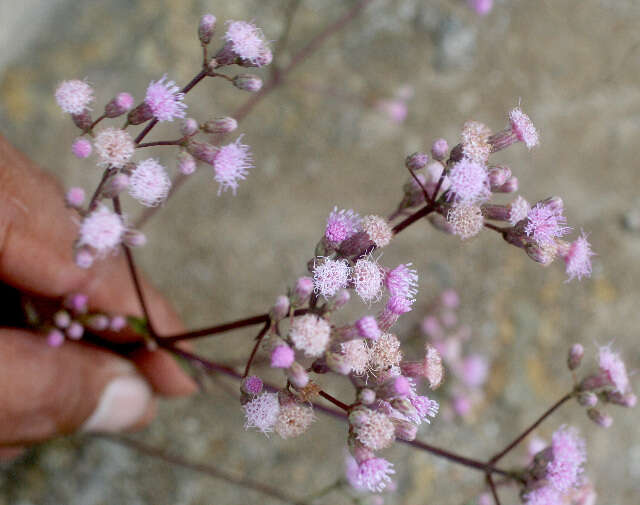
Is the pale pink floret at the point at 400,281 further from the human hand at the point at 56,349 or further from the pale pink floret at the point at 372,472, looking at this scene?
the human hand at the point at 56,349

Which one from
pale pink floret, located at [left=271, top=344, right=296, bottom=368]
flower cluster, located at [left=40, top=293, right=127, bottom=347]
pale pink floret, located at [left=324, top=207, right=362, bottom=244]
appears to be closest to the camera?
pale pink floret, located at [left=271, top=344, right=296, bottom=368]

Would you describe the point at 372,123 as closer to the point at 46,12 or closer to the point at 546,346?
the point at 546,346

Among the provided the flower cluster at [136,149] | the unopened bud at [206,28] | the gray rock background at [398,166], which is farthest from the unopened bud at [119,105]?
the gray rock background at [398,166]

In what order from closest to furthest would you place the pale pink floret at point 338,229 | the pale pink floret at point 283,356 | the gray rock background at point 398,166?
the pale pink floret at point 283,356 → the pale pink floret at point 338,229 → the gray rock background at point 398,166

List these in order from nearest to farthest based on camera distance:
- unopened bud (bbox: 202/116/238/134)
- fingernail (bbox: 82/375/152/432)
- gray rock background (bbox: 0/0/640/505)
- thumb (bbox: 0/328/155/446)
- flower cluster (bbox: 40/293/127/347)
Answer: unopened bud (bbox: 202/116/238/134), thumb (bbox: 0/328/155/446), flower cluster (bbox: 40/293/127/347), fingernail (bbox: 82/375/152/432), gray rock background (bbox: 0/0/640/505)

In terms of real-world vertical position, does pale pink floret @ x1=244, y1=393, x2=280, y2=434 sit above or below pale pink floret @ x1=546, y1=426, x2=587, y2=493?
above

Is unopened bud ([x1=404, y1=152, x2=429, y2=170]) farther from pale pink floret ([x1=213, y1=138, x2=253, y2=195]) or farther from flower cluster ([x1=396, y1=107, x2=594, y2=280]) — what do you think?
pale pink floret ([x1=213, y1=138, x2=253, y2=195])

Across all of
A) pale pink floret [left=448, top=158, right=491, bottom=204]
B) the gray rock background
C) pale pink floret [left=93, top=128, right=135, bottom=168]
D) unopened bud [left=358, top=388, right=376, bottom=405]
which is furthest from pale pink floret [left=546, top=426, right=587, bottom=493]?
pale pink floret [left=93, top=128, right=135, bottom=168]

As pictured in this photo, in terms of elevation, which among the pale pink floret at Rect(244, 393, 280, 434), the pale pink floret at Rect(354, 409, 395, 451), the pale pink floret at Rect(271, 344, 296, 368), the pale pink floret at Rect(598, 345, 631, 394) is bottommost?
the pale pink floret at Rect(244, 393, 280, 434)

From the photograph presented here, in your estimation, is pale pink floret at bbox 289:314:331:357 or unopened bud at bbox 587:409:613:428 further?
unopened bud at bbox 587:409:613:428
